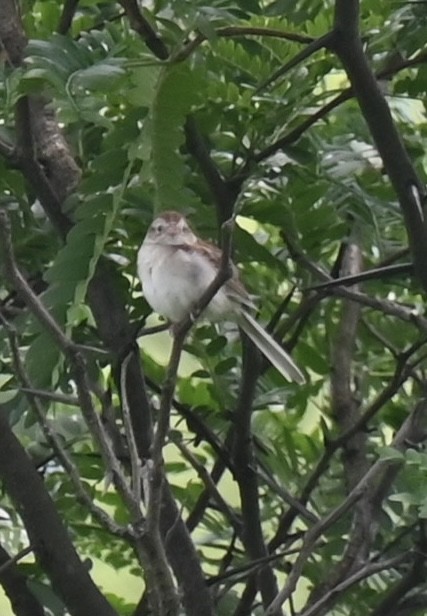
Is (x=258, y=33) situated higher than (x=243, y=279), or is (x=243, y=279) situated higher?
(x=258, y=33)

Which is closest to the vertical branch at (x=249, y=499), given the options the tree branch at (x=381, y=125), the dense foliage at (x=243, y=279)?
the dense foliage at (x=243, y=279)

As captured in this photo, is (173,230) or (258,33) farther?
(173,230)

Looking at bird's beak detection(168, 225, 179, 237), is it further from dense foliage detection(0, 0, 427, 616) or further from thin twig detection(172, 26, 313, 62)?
thin twig detection(172, 26, 313, 62)

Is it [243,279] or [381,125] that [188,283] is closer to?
[243,279]

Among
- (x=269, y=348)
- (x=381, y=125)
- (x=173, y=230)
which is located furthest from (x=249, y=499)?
(x=381, y=125)

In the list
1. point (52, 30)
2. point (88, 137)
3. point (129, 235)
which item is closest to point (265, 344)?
point (129, 235)

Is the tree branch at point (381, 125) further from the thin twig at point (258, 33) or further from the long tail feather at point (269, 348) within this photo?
the long tail feather at point (269, 348)
